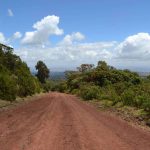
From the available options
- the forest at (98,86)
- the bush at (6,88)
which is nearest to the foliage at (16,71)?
the forest at (98,86)

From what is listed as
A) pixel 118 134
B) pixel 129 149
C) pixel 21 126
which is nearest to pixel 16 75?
pixel 21 126

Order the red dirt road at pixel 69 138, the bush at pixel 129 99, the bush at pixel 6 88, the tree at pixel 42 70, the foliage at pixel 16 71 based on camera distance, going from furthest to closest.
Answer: the tree at pixel 42 70 < the foliage at pixel 16 71 < the bush at pixel 6 88 < the bush at pixel 129 99 < the red dirt road at pixel 69 138

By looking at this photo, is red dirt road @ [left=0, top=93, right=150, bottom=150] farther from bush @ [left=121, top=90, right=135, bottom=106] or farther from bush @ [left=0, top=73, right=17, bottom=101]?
bush @ [left=0, top=73, right=17, bottom=101]

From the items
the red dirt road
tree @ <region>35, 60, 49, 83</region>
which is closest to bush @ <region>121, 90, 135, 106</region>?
the red dirt road

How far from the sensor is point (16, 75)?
4766 cm

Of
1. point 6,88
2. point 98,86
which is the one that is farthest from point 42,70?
point 6,88

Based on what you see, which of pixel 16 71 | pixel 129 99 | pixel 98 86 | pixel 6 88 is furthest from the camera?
pixel 98 86

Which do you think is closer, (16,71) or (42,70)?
(16,71)

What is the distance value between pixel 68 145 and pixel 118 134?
320 cm

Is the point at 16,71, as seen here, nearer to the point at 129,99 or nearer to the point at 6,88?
the point at 6,88

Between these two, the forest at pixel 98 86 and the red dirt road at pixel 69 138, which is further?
the forest at pixel 98 86

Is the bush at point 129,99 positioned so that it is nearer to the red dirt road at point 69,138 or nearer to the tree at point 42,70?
the red dirt road at point 69,138

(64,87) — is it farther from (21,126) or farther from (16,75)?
(21,126)

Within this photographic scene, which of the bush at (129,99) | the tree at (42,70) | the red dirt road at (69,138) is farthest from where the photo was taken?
the tree at (42,70)
